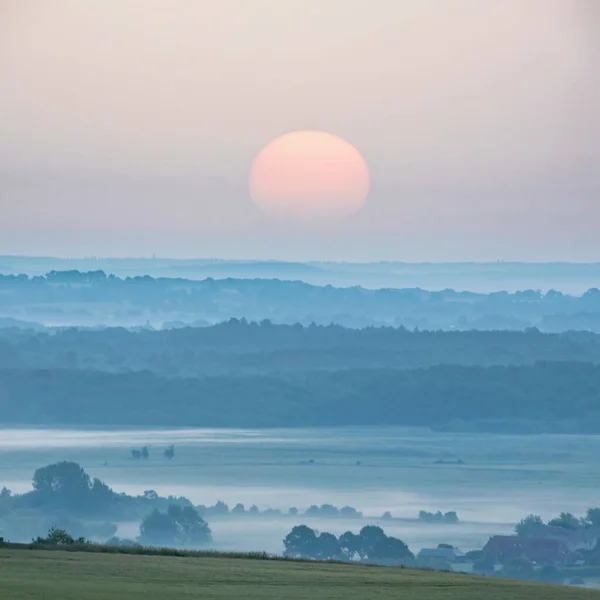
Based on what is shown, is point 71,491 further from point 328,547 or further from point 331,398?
point 328,547

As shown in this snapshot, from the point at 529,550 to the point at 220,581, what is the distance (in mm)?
56340

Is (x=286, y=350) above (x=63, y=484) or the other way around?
above

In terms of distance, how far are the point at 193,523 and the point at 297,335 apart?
8340 cm

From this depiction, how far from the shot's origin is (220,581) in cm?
2588

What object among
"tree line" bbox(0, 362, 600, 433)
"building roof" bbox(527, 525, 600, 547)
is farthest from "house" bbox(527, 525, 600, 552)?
"tree line" bbox(0, 362, 600, 433)

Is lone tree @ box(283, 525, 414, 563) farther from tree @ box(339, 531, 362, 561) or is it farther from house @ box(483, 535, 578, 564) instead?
house @ box(483, 535, 578, 564)

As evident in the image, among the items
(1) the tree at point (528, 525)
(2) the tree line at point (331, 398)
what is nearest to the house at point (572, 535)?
(1) the tree at point (528, 525)

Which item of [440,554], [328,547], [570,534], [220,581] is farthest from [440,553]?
[220,581]

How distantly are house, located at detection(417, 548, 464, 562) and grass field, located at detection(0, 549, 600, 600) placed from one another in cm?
5437

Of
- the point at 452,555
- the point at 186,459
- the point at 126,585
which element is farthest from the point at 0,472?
the point at 126,585

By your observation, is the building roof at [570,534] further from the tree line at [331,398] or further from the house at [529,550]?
the tree line at [331,398]

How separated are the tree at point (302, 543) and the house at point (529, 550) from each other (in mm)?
11553

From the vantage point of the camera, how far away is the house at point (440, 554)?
279 feet

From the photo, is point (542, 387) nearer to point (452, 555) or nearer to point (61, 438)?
point (61, 438)
